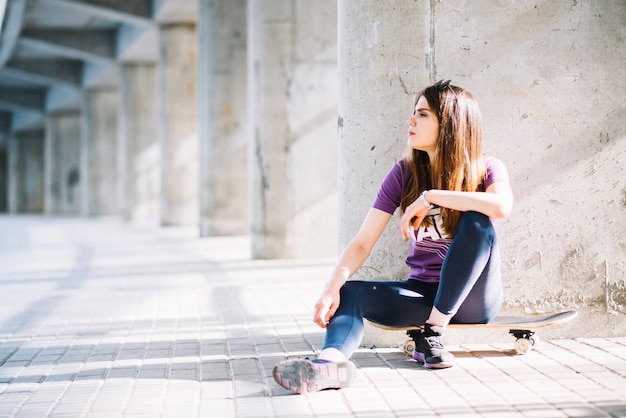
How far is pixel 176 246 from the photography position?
14.8 metres

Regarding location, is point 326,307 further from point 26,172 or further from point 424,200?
point 26,172

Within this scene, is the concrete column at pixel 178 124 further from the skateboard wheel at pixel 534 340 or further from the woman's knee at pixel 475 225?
the woman's knee at pixel 475 225

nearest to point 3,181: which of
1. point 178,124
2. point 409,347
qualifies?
point 178,124

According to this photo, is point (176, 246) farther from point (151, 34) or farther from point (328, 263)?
point (151, 34)

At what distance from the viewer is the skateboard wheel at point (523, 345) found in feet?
15.8

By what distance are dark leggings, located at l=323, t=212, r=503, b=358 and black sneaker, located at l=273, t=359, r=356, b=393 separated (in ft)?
0.41

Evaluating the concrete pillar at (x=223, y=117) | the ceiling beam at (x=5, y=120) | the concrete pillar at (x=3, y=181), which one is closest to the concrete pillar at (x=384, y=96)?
the concrete pillar at (x=223, y=117)

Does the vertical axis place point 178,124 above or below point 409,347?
above

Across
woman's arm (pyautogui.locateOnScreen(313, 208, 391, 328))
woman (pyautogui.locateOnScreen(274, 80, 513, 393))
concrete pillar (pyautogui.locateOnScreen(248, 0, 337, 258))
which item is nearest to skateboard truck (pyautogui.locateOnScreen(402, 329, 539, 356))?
woman (pyautogui.locateOnScreen(274, 80, 513, 393))

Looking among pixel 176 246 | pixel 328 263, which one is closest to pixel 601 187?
pixel 328 263

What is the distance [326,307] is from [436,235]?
2.67 ft

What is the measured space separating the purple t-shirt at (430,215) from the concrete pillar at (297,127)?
23.1ft

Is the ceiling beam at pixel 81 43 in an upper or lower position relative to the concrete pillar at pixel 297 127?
upper

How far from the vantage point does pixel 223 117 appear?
55.2 ft
